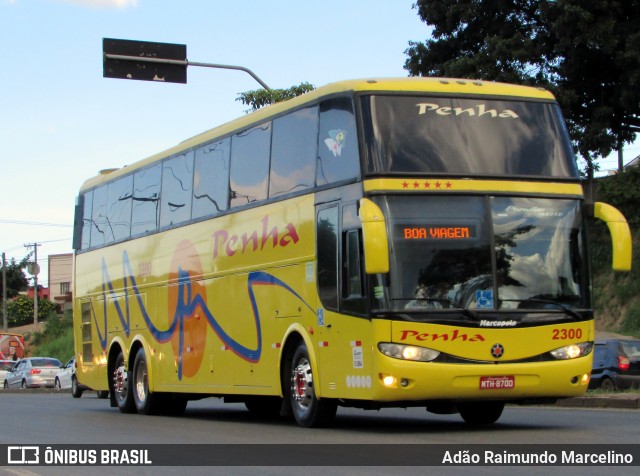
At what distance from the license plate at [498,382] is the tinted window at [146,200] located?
30.0ft

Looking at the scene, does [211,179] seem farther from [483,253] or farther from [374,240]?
[374,240]

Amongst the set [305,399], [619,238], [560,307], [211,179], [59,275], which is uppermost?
[59,275]

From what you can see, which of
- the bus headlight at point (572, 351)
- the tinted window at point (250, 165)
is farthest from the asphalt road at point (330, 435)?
the tinted window at point (250, 165)

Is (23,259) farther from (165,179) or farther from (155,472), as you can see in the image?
(155,472)

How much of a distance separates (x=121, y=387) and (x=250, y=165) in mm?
7282

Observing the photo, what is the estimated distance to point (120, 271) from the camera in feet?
79.4

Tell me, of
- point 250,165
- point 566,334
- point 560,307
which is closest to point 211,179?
point 250,165

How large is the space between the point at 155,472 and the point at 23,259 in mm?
98165

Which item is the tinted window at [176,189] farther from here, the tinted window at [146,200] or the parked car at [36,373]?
the parked car at [36,373]

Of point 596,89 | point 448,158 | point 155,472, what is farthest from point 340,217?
point 596,89

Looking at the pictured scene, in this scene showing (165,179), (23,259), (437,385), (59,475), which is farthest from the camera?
(23,259)

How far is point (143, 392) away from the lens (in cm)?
2305

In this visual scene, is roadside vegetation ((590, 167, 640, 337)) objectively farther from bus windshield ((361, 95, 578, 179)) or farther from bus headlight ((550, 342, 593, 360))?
bus headlight ((550, 342, 593, 360))

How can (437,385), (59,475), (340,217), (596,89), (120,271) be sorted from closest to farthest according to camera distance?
(59,475), (437,385), (340,217), (120,271), (596,89)
